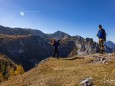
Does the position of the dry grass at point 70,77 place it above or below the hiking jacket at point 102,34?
below

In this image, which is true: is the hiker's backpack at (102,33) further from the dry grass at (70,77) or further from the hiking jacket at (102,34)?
the dry grass at (70,77)

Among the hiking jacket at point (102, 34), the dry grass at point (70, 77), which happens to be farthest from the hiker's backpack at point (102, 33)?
the dry grass at point (70, 77)

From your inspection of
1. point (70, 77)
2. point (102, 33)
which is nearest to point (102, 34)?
point (102, 33)

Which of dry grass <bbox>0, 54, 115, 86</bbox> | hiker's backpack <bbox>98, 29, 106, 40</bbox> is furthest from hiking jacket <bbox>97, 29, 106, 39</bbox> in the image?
dry grass <bbox>0, 54, 115, 86</bbox>

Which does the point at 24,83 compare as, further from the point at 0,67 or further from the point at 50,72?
the point at 0,67

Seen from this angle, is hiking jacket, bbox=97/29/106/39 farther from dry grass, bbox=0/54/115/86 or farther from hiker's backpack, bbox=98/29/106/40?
dry grass, bbox=0/54/115/86

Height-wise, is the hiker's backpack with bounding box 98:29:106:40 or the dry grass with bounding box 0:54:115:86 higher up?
the hiker's backpack with bounding box 98:29:106:40

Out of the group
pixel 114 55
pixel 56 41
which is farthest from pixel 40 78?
pixel 56 41

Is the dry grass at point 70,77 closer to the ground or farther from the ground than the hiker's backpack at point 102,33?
closer to the ground

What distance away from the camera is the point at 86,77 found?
75.1 ft

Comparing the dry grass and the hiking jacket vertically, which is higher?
the hiking jacket

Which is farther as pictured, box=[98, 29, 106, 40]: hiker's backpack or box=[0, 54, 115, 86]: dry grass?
box=[98, 29, 106, 40]: hiker's backpack

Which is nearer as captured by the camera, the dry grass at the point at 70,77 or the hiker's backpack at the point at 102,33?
the dry grass at the point at 70,77

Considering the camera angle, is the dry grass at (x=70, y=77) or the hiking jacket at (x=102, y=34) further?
the hiking jacket at (x=102, y=34)
